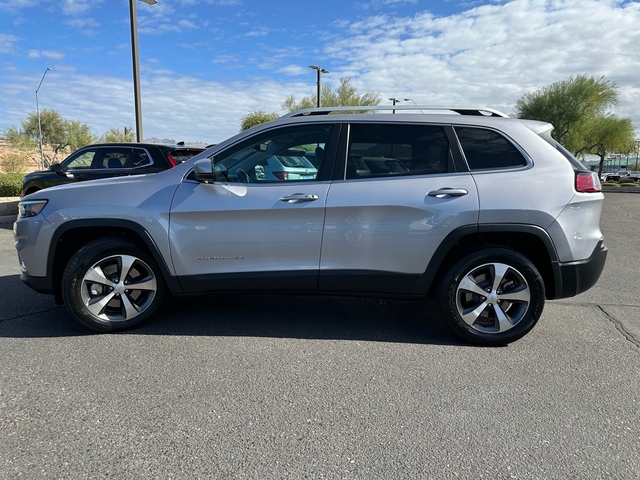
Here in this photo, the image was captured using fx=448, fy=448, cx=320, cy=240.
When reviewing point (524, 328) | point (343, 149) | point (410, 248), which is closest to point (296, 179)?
point (343, 149)

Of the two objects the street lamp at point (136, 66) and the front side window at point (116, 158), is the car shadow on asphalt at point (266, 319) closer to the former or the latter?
the front side window at point (116, 158)

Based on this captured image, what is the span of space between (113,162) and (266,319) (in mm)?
5698

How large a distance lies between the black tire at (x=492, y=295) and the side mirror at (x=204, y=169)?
201 cm

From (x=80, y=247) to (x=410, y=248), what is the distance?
9.11ft

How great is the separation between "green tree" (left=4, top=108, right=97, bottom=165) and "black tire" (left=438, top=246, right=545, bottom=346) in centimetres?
5331

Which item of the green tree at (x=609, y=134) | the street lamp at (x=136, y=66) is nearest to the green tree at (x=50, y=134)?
the street lamp at (x=136, y=66)

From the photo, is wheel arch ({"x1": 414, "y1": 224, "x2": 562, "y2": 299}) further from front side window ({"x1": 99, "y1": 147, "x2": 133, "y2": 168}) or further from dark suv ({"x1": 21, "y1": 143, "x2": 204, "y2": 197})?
front side window ({"x1": 99, "y1": 147, "x2": 133, "y2": 168})

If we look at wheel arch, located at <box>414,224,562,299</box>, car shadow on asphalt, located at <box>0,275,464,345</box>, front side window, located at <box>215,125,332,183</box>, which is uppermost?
front side window, located at <box>215,125,332,183</box>

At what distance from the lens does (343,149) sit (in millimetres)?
3600

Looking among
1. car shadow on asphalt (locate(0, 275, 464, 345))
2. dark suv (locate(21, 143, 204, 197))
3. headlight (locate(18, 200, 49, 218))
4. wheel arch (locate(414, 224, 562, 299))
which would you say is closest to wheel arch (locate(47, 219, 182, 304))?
headlight (locate(18, 200, 49, 218))

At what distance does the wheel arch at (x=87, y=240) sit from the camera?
3.58 meters

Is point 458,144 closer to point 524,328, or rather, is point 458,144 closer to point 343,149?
point 343,149

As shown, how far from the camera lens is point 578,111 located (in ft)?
116

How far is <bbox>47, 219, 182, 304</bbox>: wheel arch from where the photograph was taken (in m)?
3.58
